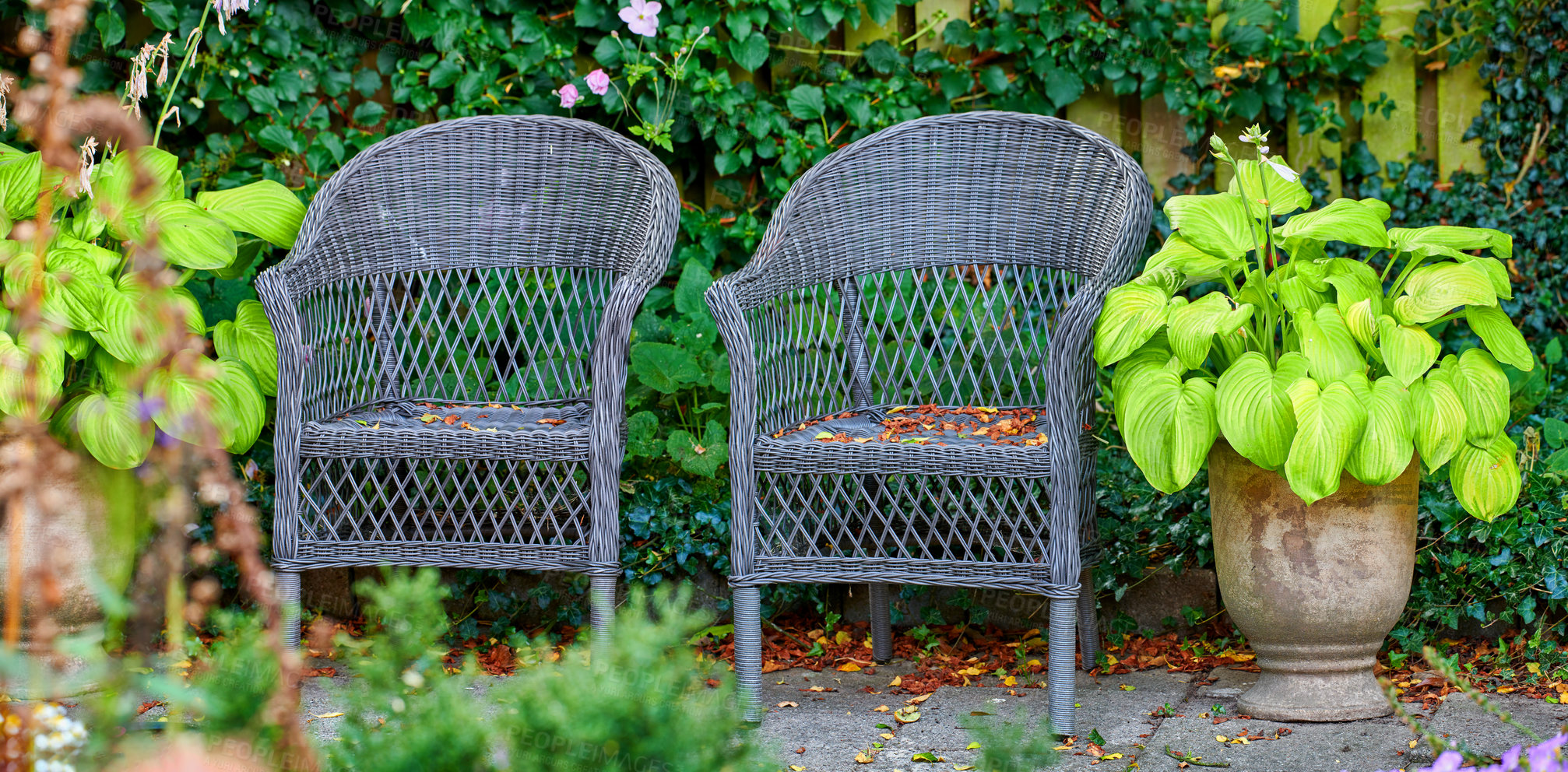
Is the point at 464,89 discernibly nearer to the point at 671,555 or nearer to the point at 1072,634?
the point at 671,555

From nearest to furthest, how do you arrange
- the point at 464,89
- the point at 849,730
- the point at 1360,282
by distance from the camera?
the point at 1360,282 → the point at 849,730 → the point at 464,89

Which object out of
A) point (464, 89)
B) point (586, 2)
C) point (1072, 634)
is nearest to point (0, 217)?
point (464, 89)

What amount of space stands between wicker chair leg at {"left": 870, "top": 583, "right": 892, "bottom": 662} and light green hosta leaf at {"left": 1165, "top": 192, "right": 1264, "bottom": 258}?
0.91m

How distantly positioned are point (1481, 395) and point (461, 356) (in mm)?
2030

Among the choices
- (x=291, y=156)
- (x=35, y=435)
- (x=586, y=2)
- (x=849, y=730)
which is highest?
(x=586, y=2)

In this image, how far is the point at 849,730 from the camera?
208 centimetres

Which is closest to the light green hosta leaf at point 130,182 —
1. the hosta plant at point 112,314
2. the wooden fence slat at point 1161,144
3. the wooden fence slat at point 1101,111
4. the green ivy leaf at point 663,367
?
the hosta plant at point 112,314

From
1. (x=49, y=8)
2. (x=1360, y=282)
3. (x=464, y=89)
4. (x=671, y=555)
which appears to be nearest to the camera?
(x=49, y=8)

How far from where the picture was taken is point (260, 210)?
8.05 feet

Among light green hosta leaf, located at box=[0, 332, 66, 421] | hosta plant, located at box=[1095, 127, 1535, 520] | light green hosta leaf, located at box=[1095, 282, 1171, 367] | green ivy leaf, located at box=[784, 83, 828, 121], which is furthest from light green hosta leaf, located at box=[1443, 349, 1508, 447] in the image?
light green hosta leaf, located at box=[0, 332, 66, 421]

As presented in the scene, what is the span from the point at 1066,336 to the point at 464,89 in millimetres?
1776

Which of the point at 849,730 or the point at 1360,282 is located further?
the point at 849,730

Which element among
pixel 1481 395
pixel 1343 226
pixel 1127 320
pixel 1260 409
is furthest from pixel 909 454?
pixel 1481 395

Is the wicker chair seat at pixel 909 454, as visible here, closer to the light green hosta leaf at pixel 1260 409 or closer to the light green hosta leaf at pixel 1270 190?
the light green hosta leaf at pixel 1260 409
